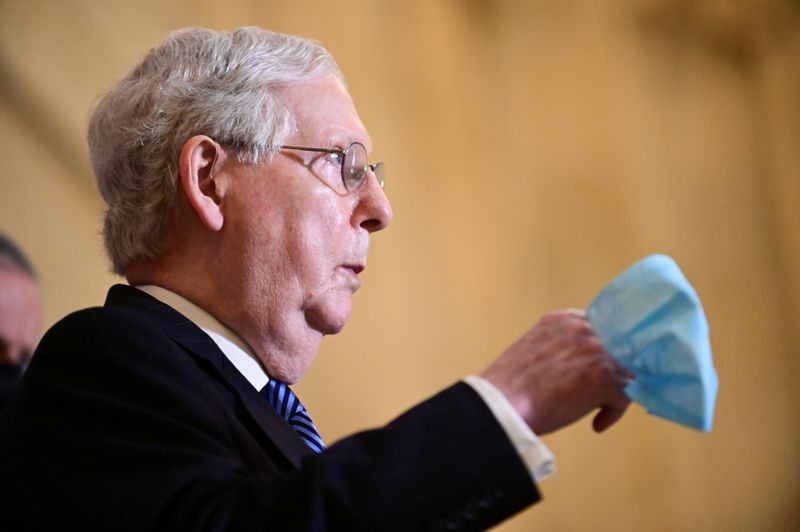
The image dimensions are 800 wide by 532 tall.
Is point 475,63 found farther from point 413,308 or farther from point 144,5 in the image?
point 144,5

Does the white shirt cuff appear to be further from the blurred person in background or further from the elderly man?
the blurred person in background

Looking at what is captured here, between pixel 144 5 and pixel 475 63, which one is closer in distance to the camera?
pixel 144 5

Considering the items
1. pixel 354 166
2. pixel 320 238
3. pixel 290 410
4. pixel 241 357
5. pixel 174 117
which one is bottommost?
pixel 290 410

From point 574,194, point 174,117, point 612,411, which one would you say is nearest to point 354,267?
point 174,117

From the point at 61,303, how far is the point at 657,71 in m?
2.45

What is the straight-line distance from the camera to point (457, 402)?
90 centimetres

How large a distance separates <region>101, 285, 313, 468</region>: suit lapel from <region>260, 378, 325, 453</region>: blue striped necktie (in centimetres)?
11

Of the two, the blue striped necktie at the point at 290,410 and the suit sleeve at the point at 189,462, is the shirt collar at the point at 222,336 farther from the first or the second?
the suit sleeve at the point at 189,462

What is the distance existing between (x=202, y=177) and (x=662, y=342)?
77 centimetres

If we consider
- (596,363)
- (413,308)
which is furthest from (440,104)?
(596,363)

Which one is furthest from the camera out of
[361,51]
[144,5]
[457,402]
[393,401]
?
[361,51]

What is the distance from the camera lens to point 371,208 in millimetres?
1443

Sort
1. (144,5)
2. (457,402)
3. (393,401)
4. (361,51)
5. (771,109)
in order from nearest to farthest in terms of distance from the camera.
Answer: (457,402), (144,5), (393,401), (361,51), (771,109)

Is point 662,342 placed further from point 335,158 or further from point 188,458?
point 335,158
